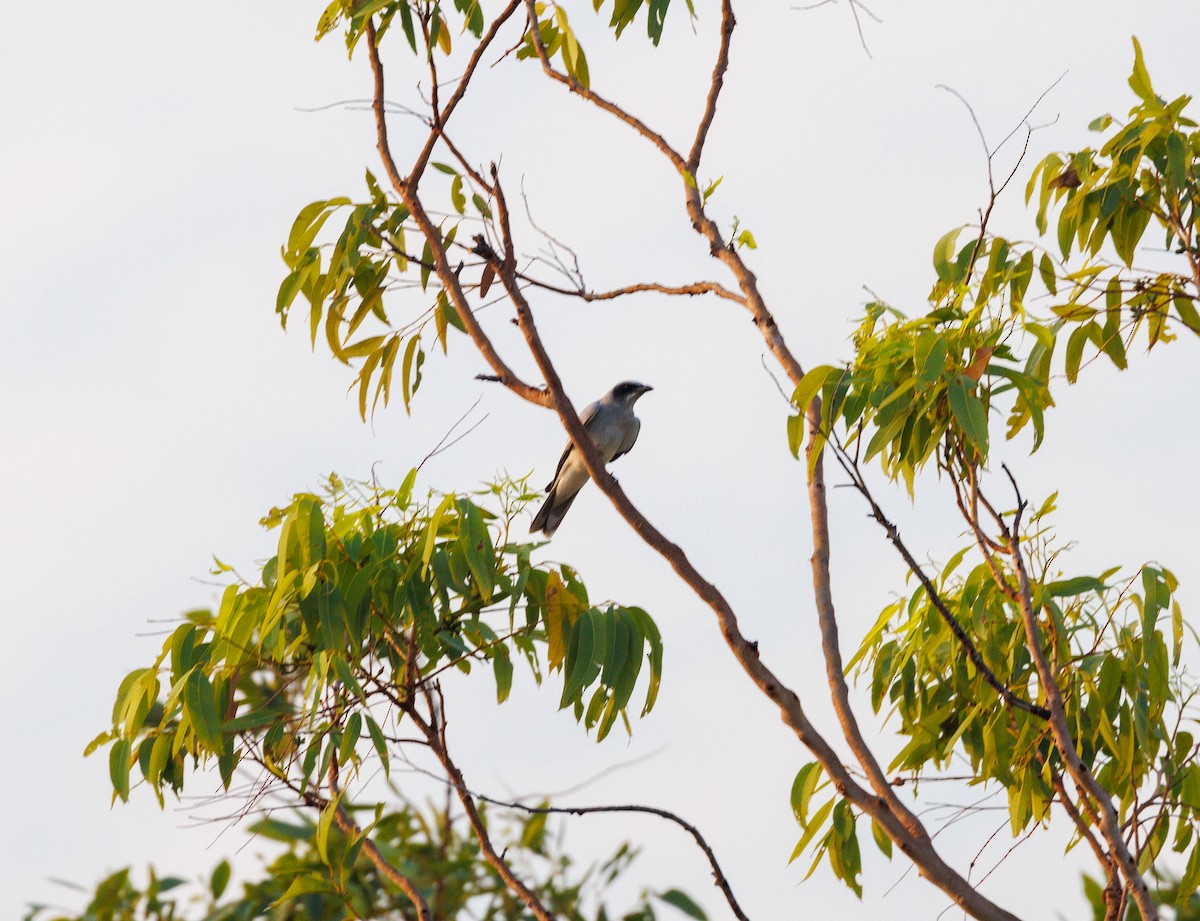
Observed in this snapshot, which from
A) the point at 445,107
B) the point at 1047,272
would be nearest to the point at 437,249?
the point at 445,107

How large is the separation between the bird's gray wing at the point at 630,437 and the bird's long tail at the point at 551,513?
0.54m

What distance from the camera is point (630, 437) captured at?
989 centimetres

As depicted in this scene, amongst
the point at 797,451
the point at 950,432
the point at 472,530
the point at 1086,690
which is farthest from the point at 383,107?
the point at 1086,690

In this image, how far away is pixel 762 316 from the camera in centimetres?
513

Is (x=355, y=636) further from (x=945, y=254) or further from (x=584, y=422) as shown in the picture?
(x=584, y=422)

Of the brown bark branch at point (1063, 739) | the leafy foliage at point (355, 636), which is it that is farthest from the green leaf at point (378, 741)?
the brown bark branch at point (1063, 739)

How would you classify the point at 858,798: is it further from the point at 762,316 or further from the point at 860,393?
the point at 762,316

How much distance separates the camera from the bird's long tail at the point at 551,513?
378 inches

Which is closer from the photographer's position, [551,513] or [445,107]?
[445,107]

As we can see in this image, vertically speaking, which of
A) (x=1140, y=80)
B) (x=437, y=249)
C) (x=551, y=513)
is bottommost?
(x=437, y=249)

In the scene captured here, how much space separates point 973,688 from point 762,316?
56.9 inches

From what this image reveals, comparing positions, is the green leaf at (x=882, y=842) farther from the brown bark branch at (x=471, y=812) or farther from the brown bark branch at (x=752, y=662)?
the brown bark branch at (x=471, y=812)

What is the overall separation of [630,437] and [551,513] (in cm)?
74

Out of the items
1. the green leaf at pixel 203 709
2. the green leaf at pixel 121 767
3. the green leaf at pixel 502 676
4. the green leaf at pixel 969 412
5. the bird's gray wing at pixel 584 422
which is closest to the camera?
the green leaf at pixel 969 412
